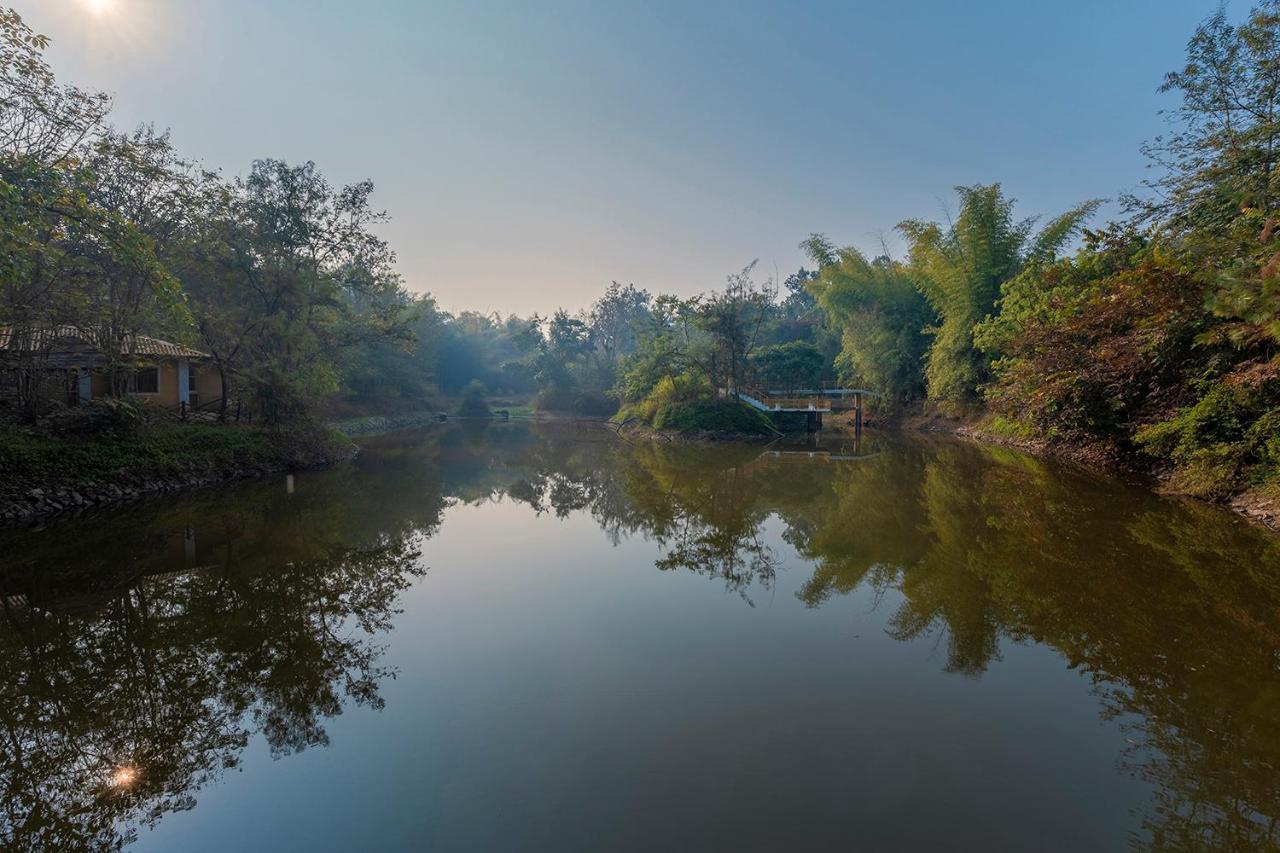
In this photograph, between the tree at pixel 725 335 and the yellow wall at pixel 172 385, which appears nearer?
the yellow wall at pixel 172 385

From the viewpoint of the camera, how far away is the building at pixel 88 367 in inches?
419

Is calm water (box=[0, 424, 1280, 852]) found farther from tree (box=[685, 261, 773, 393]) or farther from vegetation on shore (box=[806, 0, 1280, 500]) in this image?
tree (box=[685, 261, 773, 393])

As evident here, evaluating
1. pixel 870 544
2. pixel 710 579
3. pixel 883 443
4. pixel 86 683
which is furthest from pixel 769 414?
pixel 86 683

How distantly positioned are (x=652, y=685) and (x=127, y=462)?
11.5 metres

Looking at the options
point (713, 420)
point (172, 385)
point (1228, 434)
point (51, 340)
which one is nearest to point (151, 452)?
point (51, 340)

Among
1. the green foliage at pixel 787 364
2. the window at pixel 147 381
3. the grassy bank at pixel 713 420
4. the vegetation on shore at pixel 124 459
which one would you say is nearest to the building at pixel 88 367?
the window at pixel 147 381

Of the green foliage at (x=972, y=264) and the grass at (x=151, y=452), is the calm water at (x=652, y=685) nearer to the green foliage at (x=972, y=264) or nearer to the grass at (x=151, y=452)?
the grass at (x=151, y=452)

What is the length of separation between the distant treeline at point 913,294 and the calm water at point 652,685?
316 centimetres

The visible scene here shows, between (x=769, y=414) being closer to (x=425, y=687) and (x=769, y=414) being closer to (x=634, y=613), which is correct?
(x=634, y=613)

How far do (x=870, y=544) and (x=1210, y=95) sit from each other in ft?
41.4

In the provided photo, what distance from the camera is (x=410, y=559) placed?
7.79 m

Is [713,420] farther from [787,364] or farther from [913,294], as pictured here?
[913,294]

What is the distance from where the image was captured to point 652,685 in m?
4.29

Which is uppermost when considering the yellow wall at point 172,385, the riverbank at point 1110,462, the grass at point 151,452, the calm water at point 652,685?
the yellow wall at point 172,385
